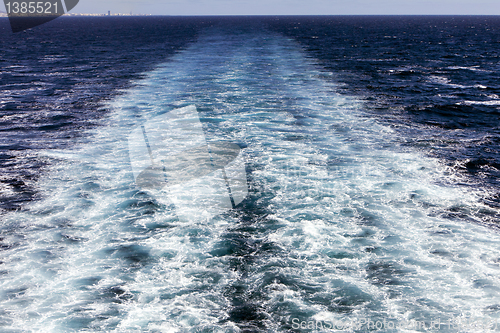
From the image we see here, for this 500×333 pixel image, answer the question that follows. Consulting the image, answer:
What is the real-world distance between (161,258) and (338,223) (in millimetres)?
5196

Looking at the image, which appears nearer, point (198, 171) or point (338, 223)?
point (338, 223)

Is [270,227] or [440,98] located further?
[440,98]

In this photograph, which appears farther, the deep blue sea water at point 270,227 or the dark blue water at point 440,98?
the dark blue water at point 440,98

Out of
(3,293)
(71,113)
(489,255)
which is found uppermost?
(71,113)

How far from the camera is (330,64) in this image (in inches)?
1751

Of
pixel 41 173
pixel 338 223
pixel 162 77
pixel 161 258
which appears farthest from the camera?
pixel 162 77

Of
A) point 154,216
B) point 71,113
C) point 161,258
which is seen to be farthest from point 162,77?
point 161,258

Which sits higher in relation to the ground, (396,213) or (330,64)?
(330,64)

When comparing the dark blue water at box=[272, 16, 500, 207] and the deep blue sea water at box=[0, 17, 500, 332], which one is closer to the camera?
the deep blue sea water at box=[0, 17, 500, 332]

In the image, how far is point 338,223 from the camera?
11.2 metres

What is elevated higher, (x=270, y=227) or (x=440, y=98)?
(x=440, y=98)

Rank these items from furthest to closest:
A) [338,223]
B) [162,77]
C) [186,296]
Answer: [162,77], [338,223], [186,296]

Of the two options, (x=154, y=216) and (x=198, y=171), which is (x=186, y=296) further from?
(x=198, y=171)

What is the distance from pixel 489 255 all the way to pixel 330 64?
37.9 meters
